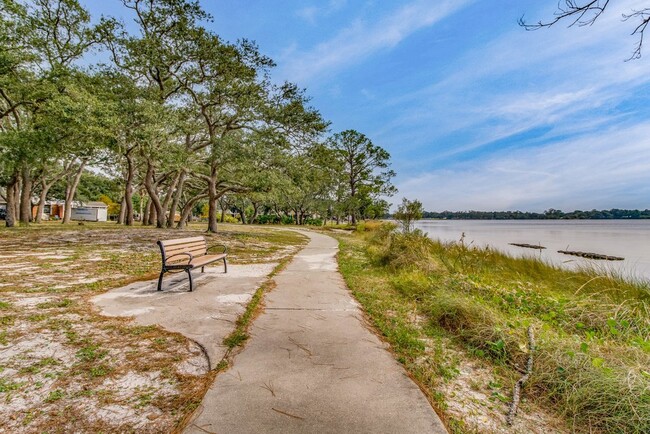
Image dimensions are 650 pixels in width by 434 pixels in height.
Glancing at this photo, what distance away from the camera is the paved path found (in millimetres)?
1964

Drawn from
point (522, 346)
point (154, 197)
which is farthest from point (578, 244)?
point (154, 197)

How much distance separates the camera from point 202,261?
602 cm

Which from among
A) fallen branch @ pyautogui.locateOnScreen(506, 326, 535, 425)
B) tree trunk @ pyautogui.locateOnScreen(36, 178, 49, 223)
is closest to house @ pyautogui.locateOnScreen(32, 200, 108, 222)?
tree trunk @ pyautogui.locateOnScreen(36, 178, 49, 223)

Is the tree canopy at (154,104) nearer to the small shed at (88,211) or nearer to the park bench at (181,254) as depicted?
the park bench at (181,254)

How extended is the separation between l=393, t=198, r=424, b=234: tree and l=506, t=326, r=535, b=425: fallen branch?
945cm

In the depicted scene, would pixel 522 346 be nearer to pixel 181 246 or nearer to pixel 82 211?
pixel 181 246

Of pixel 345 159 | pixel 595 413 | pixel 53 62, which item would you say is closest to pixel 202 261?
pixel 595 413

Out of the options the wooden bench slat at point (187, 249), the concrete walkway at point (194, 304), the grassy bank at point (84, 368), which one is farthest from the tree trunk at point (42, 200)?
the concrete walkway at point (194, 304)

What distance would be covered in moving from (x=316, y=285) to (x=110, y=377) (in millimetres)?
3826

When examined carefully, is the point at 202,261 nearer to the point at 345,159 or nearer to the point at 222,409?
the point at 222,409

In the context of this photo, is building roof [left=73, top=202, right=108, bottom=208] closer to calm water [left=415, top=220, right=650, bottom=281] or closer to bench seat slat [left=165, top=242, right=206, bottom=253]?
calm water [left=415, top=220, right=650, bottom=281]

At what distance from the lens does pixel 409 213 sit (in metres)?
12.6

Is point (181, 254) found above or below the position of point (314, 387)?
above

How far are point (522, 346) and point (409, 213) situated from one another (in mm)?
10012
